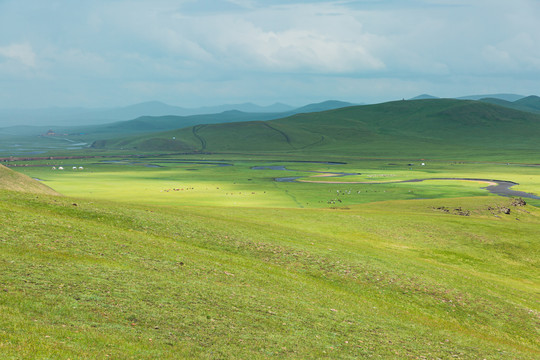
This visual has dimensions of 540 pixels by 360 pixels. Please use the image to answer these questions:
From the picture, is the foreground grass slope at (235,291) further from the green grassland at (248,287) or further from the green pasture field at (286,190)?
the green pasture field at (286,190)

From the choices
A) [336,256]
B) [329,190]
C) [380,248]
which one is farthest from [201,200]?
[336,256]

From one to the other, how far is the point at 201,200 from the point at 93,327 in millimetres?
78295

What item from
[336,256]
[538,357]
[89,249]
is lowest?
[538,357]

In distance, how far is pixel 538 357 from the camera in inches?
1008

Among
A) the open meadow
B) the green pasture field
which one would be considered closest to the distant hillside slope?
the open meadow

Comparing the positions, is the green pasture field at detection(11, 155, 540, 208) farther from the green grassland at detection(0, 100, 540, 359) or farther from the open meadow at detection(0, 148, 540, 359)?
the open meadow at detection(0, 148, 540, 359)

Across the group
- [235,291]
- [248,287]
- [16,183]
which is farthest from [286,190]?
[235,291]

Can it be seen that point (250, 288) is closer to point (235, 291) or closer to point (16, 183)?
point (235, 291)

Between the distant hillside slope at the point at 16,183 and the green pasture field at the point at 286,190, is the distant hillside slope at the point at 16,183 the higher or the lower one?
the higher one

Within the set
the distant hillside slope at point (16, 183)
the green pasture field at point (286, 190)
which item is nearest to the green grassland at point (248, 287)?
the distant hillside slope at point (16, 183)

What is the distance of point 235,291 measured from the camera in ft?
86.0

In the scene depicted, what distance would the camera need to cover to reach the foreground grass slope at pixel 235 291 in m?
18.6

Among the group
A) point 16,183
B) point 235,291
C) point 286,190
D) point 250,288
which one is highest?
point 16,183

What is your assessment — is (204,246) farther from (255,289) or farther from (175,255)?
(255,289)
